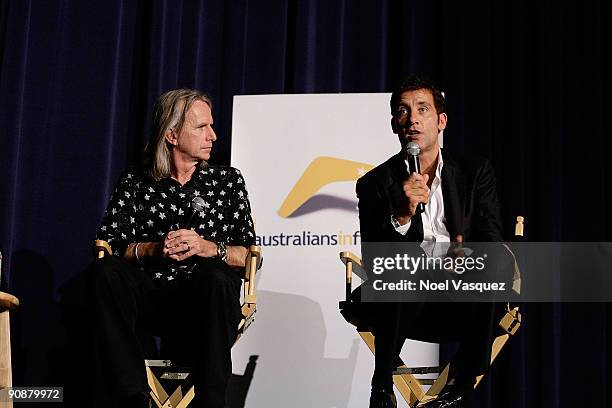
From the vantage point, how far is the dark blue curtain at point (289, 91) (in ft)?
12.6

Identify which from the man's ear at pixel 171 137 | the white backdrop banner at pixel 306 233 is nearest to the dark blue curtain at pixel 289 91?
the white backdrop banner at pixel 306 233

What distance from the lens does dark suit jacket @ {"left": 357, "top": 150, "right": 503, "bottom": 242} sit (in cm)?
283

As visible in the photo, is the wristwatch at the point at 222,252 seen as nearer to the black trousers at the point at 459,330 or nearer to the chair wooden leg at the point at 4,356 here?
the black trousers at the point at 459,330

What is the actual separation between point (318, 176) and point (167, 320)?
3.57 feet

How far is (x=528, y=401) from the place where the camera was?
3727 mm

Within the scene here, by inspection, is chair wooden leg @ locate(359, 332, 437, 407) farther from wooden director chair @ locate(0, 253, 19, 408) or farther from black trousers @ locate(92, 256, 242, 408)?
wooden director chair @ locate(0, 253, 19, 408)

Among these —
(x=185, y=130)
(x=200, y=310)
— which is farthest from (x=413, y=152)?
(x=185, y=130)

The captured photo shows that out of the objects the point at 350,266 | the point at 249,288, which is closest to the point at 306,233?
the point at 350,266

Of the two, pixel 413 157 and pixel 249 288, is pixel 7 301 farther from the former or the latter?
pixel 413 157

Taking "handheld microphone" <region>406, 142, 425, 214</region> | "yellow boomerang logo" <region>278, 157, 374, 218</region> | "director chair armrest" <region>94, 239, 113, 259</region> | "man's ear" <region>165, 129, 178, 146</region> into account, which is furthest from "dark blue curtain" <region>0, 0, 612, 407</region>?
"handheld microphone" <region>406, 142, 425, 214</region>

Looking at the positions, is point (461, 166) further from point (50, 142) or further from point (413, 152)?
point (50, 142)

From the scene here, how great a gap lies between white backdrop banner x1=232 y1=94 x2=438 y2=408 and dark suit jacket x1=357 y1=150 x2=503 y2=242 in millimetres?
662

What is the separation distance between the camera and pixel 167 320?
288 cm

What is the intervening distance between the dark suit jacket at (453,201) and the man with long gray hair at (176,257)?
51 centimetres
